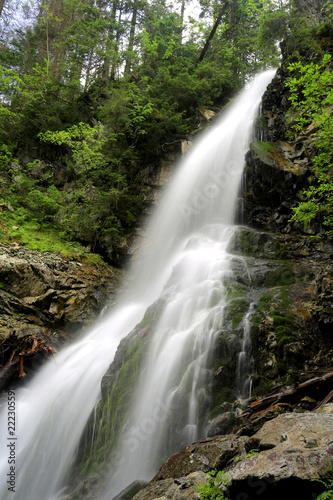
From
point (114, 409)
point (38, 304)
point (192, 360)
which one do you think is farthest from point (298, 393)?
point (38, 304)

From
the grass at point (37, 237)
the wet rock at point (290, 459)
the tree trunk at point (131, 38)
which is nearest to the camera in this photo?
the wet rock at point (290, 459)

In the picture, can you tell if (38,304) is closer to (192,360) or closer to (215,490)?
(192,360)

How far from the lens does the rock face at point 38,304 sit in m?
6.98

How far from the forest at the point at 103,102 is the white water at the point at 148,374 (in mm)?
3284

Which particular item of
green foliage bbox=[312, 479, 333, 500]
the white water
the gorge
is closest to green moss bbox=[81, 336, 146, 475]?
the gorge

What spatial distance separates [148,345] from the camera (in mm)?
5824

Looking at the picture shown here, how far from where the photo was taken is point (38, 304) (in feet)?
26.8

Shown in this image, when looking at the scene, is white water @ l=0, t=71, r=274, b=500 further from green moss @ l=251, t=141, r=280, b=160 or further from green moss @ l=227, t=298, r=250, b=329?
green moss @ l=251, t=141, r=280, b=160

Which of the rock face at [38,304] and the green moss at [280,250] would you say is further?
the green moss at [280,250]

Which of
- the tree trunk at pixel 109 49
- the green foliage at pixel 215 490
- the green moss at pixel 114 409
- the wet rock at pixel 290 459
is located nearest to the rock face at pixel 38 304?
the green moss at pixel 114 409

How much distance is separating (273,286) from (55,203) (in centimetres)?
888

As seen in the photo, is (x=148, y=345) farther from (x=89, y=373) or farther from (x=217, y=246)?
(x=217, y=246)

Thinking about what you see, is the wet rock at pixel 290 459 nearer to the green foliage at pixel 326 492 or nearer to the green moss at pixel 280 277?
the green foliage at pixel 326 492

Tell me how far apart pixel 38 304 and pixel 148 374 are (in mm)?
4516
